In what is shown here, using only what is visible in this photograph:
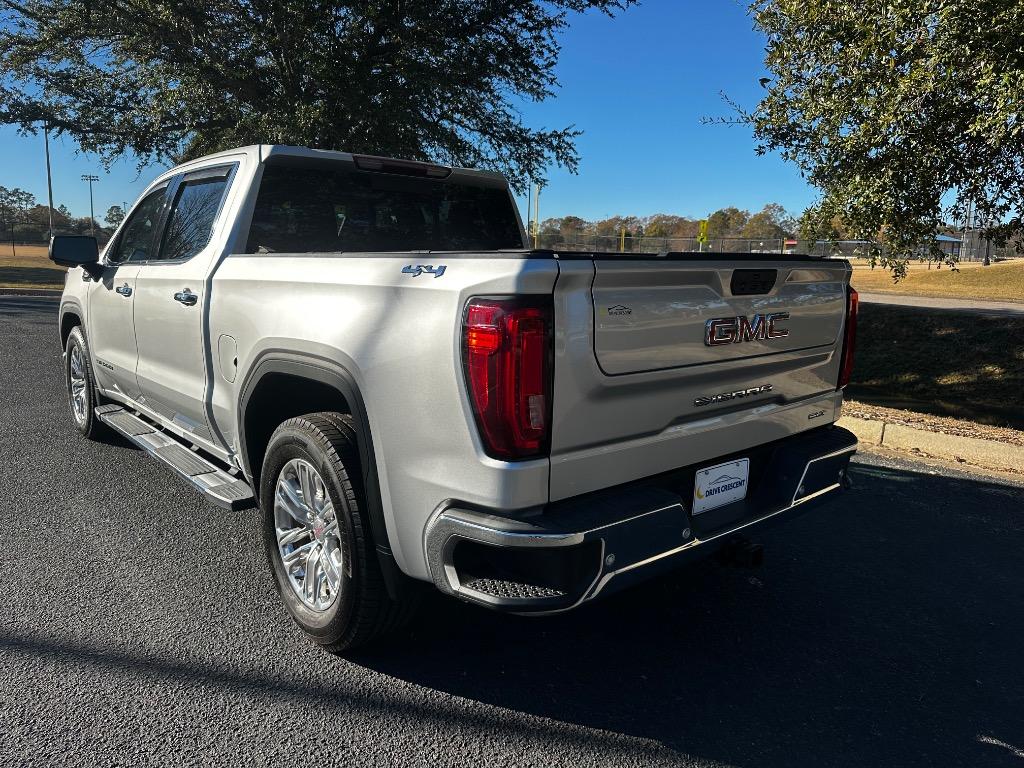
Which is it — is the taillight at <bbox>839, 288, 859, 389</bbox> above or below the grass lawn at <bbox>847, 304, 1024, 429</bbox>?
above

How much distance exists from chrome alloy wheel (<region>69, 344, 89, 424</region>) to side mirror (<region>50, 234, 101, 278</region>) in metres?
1.00

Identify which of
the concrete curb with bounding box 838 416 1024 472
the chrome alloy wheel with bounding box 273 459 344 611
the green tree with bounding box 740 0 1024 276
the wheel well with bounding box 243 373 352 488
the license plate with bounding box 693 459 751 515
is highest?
the green tree with bounding box 740 0 1024 276

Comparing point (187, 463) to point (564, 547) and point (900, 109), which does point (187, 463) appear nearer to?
point (564, 547)

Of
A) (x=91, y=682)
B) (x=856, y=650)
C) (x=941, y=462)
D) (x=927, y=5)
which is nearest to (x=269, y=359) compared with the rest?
(x=91, y=682)

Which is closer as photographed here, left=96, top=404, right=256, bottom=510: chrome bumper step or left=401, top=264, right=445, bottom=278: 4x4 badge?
left=401, top=264, right=445, bottom=278: 4x4 badge

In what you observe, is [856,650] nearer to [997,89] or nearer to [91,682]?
[91,682]

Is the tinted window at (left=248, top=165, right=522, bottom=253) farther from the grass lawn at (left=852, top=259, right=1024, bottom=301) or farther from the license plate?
the grass lawn at (left=852, top=259, right=1024, bottom=301)

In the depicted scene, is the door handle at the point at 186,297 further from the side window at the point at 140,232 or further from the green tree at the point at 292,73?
the green tree at the point at 292,73

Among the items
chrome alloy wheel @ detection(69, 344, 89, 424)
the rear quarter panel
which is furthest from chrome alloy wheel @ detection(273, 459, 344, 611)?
chrome alloy wheel @ detection(69, 344, 89, 424)

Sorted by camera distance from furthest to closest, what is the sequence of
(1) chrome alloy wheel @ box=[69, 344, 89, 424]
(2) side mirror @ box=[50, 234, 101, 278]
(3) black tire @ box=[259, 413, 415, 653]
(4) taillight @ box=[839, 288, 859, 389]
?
1. (1) chrome alloy wheel @ box=[69, 344, 89, 424]
2. (2) side mirror @ box=[50, 234, 101, 278]
3. (4) taillight @ box=[839, 288, 859, 389]
4. (3) black tire @ box=[259, 413, 415, 653]

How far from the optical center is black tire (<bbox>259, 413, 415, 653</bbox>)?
2.58 meters

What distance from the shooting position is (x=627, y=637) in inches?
120

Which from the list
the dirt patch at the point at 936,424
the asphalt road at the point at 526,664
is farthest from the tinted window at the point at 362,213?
the dirt patch at the point at 936,424

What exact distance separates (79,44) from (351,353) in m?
15.8
